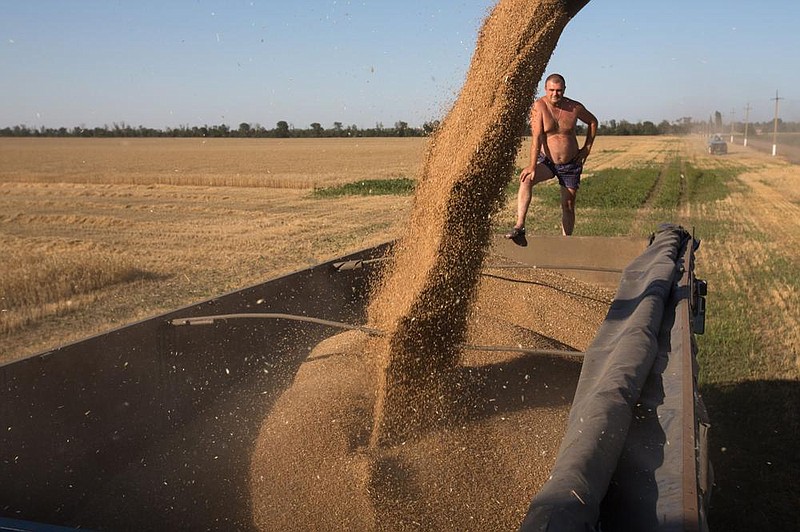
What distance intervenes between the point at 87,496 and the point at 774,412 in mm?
3942

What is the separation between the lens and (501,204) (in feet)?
11.6

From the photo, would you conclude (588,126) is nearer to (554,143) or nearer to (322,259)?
(554,143)

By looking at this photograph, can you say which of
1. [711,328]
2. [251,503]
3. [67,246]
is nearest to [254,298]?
[251,503]

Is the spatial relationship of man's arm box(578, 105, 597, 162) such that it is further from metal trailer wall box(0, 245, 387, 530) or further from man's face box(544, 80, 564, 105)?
metal trailer wall box(0, 245, 387, 530)

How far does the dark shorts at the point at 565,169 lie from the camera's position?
5199mm

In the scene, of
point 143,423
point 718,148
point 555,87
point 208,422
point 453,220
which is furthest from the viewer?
point 718,148

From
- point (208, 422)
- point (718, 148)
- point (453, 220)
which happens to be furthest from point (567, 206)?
point (718, 148)

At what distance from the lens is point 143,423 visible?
275 cm

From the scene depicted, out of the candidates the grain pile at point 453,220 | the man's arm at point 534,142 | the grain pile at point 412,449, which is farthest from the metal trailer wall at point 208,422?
the man's arm at point 534,142

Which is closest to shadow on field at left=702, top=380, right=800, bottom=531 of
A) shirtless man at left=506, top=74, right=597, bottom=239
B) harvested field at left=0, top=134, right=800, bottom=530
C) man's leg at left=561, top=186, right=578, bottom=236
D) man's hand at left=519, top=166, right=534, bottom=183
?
harvested field at left=0, top=134, right=800, bottom=530

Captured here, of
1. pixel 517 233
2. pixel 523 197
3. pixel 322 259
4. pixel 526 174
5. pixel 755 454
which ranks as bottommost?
pixel 755 454

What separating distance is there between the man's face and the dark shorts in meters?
0.42

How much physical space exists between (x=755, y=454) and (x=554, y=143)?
2.35 metres

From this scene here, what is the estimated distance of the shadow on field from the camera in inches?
137
